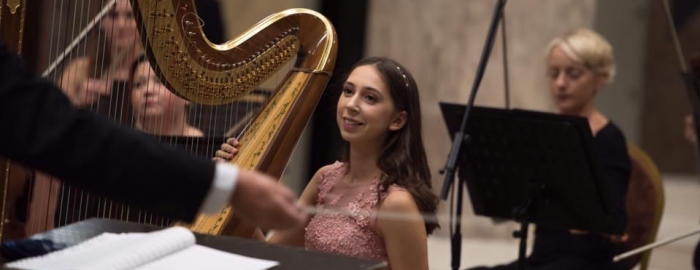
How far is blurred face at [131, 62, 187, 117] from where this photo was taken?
8.40 ft

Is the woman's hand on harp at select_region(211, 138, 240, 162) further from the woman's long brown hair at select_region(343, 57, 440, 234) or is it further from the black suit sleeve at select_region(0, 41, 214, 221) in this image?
the black suit sleeve at select_region(0, 41, 214, 221)

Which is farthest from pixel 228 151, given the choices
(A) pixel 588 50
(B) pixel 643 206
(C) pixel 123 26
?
(A) pixel 588 50

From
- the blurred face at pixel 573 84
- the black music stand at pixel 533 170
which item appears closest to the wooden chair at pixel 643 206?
the blurred face at pixel 573 84

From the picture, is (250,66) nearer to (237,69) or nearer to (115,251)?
(237,69)

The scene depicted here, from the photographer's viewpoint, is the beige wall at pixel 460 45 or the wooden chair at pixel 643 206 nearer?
the wooden chair at pixel 643 206

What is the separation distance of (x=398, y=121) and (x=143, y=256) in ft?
4.04

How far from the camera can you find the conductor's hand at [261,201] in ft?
4.20

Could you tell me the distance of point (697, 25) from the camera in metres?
5.58

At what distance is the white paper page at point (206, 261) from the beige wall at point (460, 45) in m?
3.84

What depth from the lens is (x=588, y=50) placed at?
3883 millimetres

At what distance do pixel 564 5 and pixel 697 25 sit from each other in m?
0.73

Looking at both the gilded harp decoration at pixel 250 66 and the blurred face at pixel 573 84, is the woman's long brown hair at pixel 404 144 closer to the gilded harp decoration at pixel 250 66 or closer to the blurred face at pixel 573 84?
the gilded harp decoration at pixel 250 66

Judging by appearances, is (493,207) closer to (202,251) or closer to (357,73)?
(357,73)

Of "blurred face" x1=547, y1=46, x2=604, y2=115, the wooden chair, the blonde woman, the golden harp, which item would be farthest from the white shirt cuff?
"blurred face" x1=547, y1=46, x2=604, y2=115
